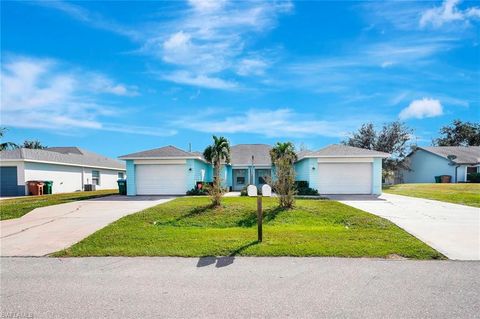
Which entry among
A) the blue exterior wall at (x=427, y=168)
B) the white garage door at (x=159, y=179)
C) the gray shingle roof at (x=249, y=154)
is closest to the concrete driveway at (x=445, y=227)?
the white garage door at (x=159, y=179)

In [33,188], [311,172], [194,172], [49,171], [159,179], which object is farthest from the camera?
[49,171]

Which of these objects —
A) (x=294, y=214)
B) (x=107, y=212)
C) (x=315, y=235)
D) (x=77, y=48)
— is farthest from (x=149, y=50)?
(x=315, y=235)

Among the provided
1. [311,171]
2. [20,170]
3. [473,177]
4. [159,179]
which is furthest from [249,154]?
[473,177]

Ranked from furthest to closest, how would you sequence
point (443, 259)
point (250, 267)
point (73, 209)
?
point (73, 209)
point (443, 259)
point (250, 267)

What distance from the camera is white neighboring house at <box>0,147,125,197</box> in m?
22.2

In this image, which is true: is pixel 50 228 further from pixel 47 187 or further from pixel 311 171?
pixel 47 187

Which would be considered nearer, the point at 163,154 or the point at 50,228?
the point at 50,228

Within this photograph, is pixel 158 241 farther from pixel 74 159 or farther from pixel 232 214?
pixel 74 159

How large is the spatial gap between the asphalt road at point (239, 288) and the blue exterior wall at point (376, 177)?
47.0 feet

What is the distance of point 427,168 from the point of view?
33719 millimetres

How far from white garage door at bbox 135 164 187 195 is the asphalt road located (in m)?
13.6

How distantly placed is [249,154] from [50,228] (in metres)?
20.9

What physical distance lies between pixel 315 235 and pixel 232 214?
12.4 ft

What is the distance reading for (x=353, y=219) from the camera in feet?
32.2
